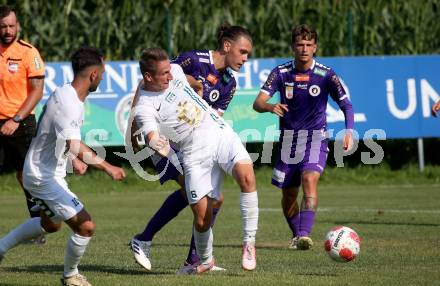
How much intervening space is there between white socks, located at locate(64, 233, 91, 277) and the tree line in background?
13690mm

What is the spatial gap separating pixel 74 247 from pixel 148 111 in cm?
136

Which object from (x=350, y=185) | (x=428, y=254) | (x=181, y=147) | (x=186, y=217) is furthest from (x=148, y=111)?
(x=350, y=185)

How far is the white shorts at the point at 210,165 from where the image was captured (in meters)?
8.77

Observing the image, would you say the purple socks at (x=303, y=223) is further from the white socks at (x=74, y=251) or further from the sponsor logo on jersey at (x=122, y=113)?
the sponsor logo on jersey at (x=122, y=113)

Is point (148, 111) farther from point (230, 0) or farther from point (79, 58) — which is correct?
point (230, 0)

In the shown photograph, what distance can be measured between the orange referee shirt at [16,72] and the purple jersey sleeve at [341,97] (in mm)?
3295

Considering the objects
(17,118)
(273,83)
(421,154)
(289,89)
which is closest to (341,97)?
(289,89)

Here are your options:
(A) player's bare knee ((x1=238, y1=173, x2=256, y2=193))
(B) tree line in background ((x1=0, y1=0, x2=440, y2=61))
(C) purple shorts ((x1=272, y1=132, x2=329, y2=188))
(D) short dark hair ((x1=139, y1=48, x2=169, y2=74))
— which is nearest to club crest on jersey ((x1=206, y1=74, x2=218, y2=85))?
(D) short dark hair ((x1=139, y1=48, x2=169, y2=74))

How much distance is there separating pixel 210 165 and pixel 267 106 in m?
2.76

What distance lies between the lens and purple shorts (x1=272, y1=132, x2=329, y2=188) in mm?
11938

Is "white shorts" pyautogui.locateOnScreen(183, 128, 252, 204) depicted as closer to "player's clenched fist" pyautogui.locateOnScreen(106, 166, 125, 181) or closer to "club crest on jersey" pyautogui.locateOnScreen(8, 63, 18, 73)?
"player's clenched fist" pyautogui.locateOnScreen(106, 166, 125, 181)

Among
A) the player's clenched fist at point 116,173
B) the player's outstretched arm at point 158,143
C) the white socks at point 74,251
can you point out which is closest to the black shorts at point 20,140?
the player's outstretched arm at point 158,143

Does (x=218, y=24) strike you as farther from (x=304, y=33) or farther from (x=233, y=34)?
(x=233, y=34)

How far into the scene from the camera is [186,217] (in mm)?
15258
